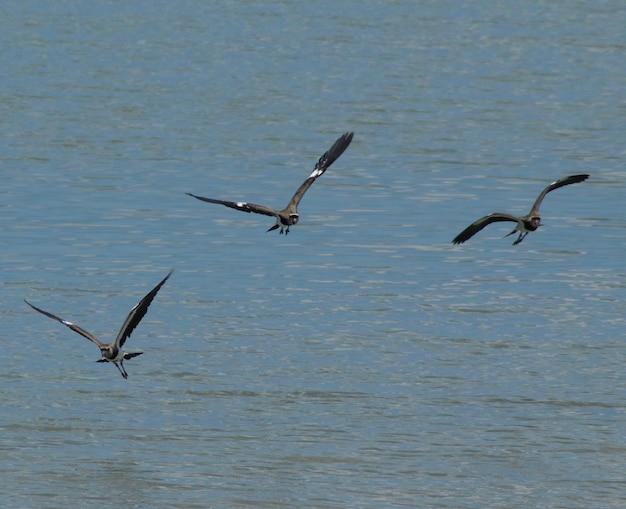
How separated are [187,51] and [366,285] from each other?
42.7m

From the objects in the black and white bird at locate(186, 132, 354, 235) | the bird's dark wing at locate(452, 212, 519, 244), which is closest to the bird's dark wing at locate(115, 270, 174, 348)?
the black and white bird at locate(186, 132, 354, 235)

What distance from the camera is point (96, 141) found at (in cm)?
4772

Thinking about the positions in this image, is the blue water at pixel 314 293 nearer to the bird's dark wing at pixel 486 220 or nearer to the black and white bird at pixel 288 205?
the bird's dark wing at pixel 486 220

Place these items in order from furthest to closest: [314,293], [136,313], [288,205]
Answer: [314,293] → [288,205] → [136,313]

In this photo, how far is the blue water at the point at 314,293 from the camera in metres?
20.7

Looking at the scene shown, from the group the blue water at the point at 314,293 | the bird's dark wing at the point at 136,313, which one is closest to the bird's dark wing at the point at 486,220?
the blue water at the point at 314,293

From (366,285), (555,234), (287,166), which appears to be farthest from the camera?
(287,166)

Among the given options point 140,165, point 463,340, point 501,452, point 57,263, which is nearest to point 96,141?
point 140,165

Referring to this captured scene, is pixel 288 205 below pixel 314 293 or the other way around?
the other way around

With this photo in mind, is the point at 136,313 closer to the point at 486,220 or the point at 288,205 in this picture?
the point at 288,205

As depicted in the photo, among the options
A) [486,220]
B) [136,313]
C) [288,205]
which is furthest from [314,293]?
[136,313]

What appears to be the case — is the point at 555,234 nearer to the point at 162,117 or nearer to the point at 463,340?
the point at 463,340

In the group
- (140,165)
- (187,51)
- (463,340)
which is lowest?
(187,51)

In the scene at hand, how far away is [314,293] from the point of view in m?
30.0
